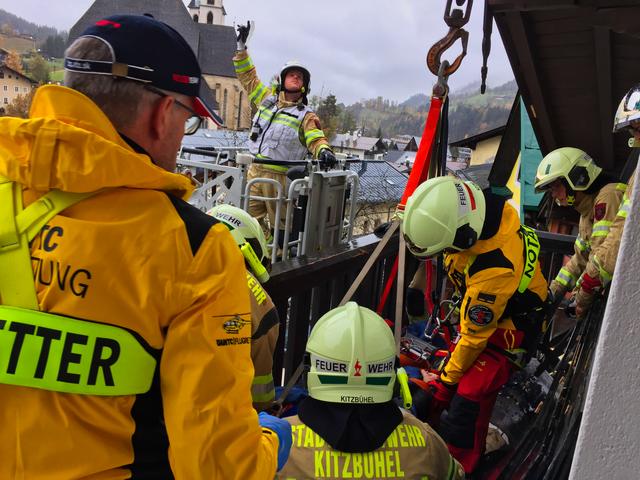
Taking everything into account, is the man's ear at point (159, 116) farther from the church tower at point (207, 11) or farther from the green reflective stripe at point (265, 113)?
the church tower at point (207, 11)

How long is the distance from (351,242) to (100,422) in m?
4.11

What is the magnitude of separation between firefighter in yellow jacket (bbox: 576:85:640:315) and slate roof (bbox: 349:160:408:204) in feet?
70.0

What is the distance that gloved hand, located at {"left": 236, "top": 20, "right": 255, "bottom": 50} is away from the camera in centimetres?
697

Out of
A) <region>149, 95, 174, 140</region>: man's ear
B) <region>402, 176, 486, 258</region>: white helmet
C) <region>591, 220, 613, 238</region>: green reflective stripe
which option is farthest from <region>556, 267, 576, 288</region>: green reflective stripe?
<region>149, 95, 174, 140</region>: man's ear

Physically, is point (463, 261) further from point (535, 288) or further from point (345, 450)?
point (345, 450)

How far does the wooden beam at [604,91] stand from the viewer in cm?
529

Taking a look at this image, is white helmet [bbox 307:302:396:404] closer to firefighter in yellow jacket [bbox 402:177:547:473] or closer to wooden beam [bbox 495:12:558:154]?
firefighter in yellow jacket [bbox 402:177:547:473]

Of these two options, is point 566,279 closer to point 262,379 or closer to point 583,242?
point 583,242

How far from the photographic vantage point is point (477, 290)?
11.5 ft

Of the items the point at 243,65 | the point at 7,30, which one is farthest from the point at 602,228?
the point at 7,30

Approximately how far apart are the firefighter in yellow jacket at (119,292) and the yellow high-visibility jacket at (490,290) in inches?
96.2

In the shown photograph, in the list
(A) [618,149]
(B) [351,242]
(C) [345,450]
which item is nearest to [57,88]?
(C) [345,450]

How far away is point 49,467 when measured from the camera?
1.23 meters

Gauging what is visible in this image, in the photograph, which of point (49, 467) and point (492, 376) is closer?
point (49, 467)
